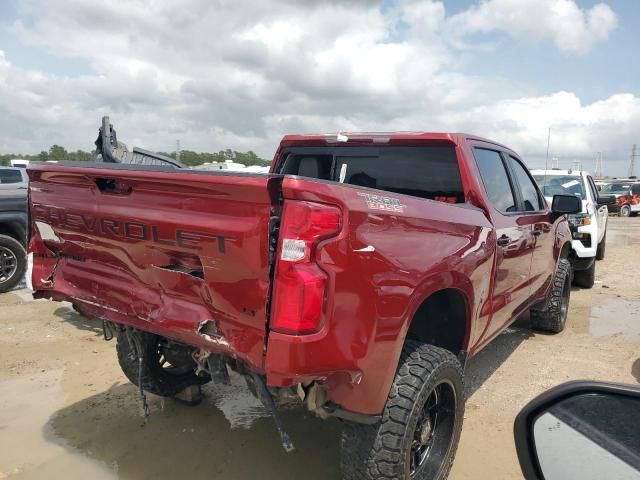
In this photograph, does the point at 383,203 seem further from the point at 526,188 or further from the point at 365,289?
the point at 526,188

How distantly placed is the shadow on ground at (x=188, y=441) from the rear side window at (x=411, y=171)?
1.75 meters

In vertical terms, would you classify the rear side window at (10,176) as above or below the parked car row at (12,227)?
above

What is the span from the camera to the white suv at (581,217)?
7492 mm

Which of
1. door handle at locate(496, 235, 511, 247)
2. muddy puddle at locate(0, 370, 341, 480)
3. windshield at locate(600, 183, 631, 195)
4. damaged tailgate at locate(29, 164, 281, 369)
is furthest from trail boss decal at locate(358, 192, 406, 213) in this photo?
windshield at locate(600, 183, 631, 195)

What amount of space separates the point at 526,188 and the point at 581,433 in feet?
11.6

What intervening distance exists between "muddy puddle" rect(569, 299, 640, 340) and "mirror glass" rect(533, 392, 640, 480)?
193 inches

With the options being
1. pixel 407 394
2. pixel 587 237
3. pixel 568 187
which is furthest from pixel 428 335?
pixel 568 187

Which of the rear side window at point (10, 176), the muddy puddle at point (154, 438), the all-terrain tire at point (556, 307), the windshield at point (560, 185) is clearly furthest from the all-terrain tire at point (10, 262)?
the windshield at point (560, 185)

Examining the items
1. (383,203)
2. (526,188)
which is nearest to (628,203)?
(526,188)

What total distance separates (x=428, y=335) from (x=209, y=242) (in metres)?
1.65

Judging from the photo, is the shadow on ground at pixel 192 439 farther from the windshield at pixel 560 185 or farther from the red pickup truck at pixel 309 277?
the windshield at pixel 560 185

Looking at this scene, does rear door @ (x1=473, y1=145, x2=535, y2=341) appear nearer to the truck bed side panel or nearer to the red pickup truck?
the red pickup truck

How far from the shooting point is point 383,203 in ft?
7.30

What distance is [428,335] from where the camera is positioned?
3213 millimetres
